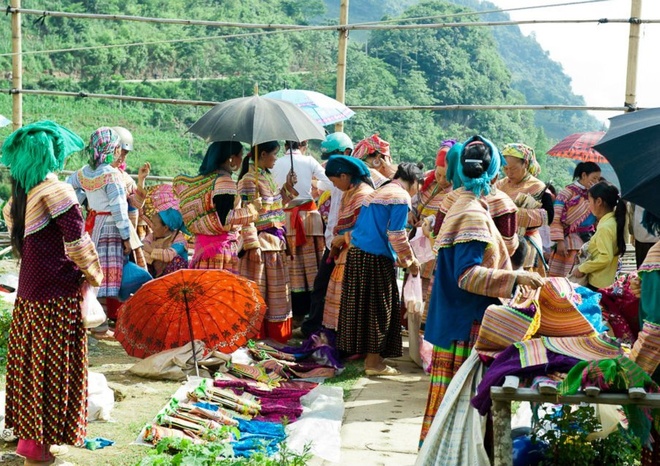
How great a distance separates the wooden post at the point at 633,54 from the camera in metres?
8.95

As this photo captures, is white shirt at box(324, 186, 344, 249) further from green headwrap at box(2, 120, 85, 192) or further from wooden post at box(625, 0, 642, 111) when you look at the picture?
green headwrap at box(2, 120, 85, 192)

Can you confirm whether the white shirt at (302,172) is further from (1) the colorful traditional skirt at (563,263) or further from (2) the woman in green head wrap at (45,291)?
(2) the woman in green head wrap at (45,291)

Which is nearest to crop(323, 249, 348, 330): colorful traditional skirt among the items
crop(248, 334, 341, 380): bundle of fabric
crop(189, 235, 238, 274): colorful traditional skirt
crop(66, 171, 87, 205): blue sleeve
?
crop(248, 334, 341, 380): bundle of fabric

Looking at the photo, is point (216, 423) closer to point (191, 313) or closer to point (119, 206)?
point (191, 313)

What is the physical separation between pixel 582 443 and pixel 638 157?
1.19 meters

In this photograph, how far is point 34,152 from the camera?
4621 mm

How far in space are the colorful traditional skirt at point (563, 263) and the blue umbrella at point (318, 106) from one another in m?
2.33

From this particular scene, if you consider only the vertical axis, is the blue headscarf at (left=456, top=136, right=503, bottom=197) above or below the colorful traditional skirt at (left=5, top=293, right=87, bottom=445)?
above

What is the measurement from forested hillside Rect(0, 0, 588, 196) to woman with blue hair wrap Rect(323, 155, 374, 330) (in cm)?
815

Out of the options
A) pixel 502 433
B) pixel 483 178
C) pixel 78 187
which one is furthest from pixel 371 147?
pixel 502 433

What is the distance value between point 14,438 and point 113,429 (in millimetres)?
536

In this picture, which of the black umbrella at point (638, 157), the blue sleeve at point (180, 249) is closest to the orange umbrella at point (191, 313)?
the blue sleeve at point (180, 249)

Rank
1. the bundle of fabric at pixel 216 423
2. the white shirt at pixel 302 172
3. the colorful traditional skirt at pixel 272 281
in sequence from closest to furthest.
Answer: the bundle of fabric at pixel 216 423 → the colorful traditional skirt at pixel 272 281 → the white shirt at pixel 302 172

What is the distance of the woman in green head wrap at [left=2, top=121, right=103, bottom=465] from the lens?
4.62 metres
